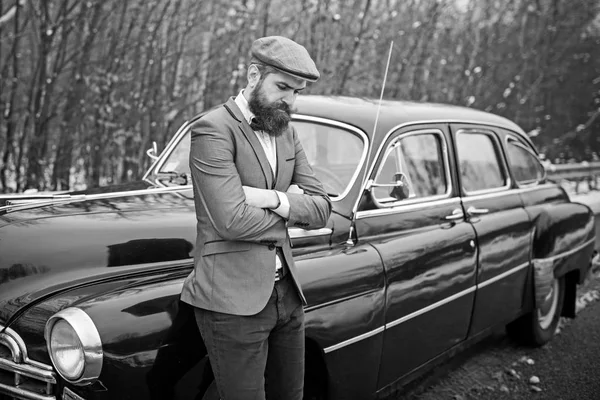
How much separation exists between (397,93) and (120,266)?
8279 mm

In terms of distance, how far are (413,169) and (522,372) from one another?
1763 mm

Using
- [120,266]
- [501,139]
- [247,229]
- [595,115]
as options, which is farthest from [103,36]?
[595,115]

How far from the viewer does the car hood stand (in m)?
2.53

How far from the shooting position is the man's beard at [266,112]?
2174 mm

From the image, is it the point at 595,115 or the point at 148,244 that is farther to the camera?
the point at 595,115

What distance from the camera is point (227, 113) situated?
221 cm

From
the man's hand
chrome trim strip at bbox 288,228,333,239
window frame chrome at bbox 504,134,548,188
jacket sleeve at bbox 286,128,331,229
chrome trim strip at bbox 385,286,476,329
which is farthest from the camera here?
window frame chrome at bbox 504,134,548,188

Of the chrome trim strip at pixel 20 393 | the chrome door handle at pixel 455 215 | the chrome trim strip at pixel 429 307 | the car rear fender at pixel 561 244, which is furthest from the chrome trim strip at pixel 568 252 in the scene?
the chrome trim strip at pixel 20 393

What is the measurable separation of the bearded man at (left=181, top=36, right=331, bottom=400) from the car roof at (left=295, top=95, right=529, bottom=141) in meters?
1.35

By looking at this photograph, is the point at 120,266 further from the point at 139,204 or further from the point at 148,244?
the point at 139,204

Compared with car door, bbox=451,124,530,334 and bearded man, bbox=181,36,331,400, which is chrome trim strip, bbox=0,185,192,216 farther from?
car door, bbox=451,124,530,334

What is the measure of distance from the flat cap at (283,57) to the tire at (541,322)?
3.16 meters

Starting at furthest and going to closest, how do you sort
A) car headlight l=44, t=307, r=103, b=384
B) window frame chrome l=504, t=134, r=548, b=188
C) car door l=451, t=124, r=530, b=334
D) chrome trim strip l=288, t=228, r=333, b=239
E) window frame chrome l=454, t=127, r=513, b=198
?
window frame chrome l=504, t=134, r=548, b=188 → window frame chrome l=454, t=127, r=513, b=198 → car door l=451, t=124, r=530, b=334 → chrome trim strip l=288, t=228, r=333, b=239 → car headlight l=44, t=307, r=103, b=384

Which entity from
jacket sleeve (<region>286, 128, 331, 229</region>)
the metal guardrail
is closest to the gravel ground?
jacket sleeve (<region>286, 128, 331, 229</region>)
